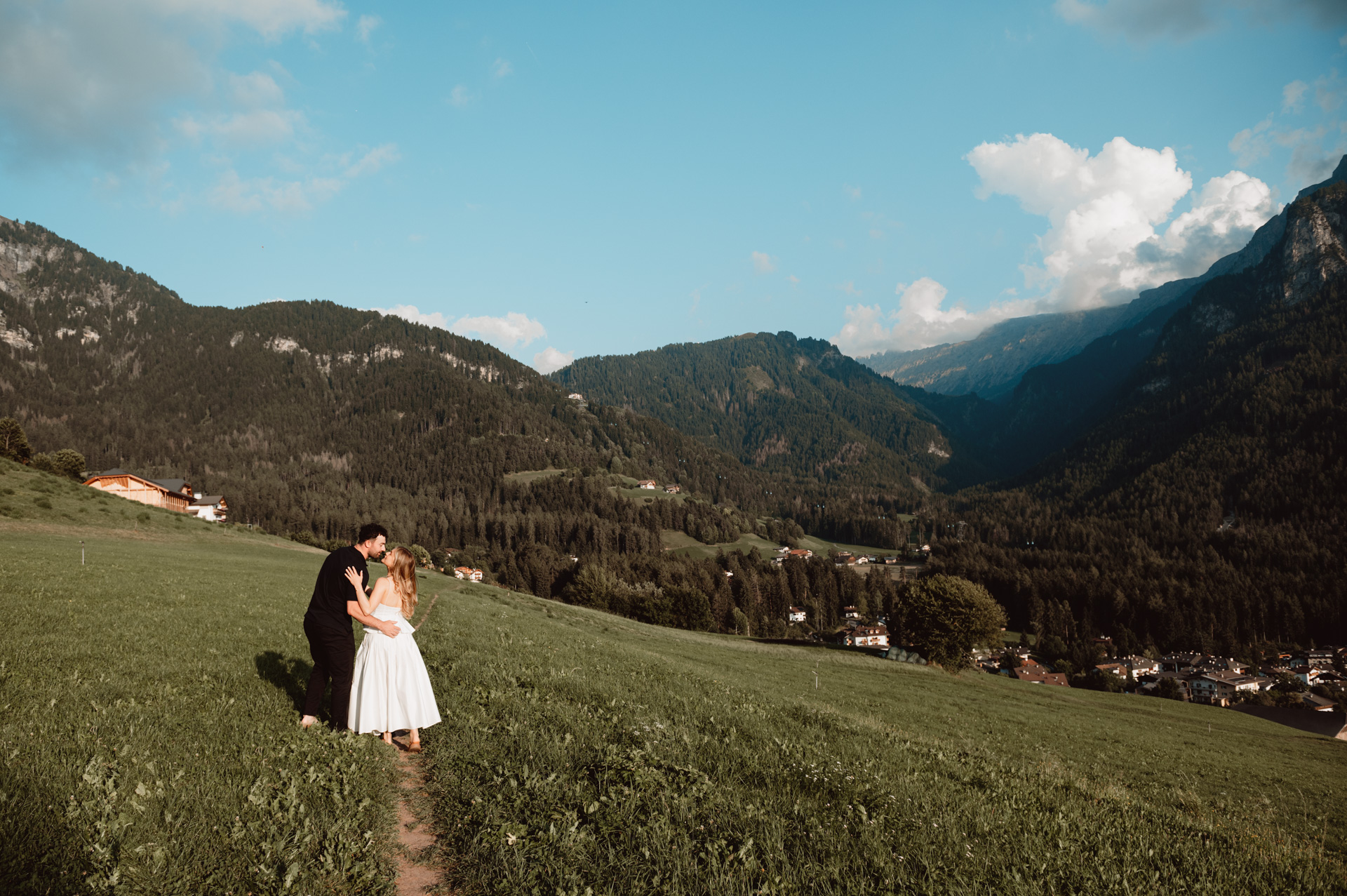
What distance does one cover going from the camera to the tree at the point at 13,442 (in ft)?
253

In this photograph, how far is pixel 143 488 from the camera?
102938 mm

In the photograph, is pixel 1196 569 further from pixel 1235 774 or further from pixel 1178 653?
pixel 1235 774

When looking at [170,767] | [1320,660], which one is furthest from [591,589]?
[1320,660]

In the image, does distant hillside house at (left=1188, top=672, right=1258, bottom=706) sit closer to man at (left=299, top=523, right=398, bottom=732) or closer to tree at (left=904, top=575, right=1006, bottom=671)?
tree at (left=904, top=575, right=1006, bottom=671)

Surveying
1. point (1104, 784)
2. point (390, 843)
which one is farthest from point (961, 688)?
point (390, 843)

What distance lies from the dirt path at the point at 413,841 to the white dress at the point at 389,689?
68 centimetres

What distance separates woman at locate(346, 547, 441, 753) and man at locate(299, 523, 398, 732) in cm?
13

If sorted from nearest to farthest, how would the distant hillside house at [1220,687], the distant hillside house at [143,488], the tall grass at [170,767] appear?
the tall grass at [170,767]
the distant hillside house at [143,488]
the distant hillside house at [1220,687]

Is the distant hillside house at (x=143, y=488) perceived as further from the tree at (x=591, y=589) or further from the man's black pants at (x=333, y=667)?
the man's black pants at (x=333, y=667)

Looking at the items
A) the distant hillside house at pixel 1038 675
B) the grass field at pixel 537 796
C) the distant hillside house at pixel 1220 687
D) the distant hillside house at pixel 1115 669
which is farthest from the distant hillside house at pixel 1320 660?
the grass field at pixel 537 796

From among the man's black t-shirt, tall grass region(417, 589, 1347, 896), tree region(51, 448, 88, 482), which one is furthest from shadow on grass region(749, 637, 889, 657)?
tree region(51, 448, 88, 482)

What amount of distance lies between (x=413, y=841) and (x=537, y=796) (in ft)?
4.31

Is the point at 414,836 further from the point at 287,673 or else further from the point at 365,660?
the point at 287,673

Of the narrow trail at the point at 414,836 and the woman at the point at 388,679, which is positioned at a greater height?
the woman at the point at 388,679
